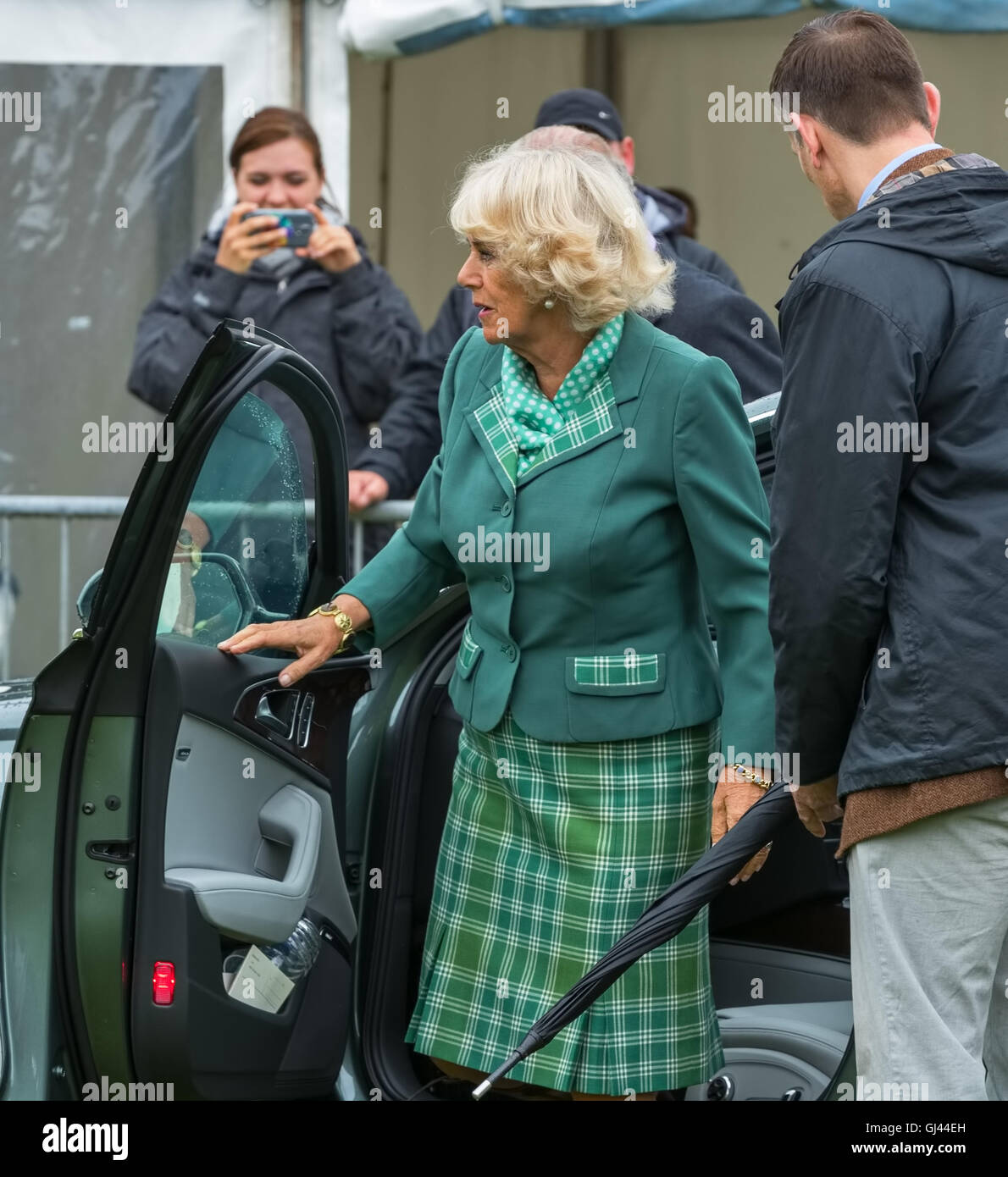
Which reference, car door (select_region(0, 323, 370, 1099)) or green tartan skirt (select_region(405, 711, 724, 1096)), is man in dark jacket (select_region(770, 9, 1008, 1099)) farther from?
car door (select_region(0, 323, 370, 1099))

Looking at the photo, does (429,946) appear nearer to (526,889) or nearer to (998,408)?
(526,889)

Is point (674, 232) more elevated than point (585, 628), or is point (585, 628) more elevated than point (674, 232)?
point (674, 232)

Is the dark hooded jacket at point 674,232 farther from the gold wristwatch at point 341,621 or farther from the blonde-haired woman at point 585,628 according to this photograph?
the gold wristwatch at point 341,621

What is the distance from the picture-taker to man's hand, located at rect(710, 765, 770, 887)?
8.78 ft

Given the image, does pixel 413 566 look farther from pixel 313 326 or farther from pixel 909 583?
pixel 313 326

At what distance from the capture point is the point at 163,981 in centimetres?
268

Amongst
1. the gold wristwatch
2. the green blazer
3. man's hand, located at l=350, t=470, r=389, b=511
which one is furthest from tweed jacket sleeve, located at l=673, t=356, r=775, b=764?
man's hand, located at l=350, t=470, r=389, b=511

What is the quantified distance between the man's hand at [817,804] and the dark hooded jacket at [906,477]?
0.39ft

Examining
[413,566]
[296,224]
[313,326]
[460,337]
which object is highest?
[296,224]

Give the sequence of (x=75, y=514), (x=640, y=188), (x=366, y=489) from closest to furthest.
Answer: (x=640, y=188) → (x=366, y=489) → (x=75, y=514)

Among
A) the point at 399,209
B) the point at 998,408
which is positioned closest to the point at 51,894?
the point at 998,408

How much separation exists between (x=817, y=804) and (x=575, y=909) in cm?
55

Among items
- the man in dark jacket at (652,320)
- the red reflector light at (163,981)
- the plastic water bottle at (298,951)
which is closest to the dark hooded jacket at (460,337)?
the man in dark jacket at (652,320)

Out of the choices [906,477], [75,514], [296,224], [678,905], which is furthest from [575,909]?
[296,224]
